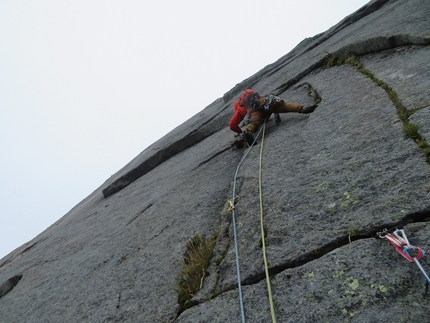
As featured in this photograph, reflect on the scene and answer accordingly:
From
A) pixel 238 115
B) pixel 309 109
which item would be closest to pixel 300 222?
pixel 309 109

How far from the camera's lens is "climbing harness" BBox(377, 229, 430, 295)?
278cm

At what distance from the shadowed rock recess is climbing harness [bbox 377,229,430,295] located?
0.23 ft

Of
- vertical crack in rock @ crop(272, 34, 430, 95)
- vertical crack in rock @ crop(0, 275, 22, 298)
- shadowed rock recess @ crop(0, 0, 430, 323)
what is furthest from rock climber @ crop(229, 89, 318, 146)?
vertical crack in rock @ crop(0, 275, 22, 298)

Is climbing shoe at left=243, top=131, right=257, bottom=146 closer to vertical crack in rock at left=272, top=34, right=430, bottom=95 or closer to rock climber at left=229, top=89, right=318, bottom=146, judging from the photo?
rock climber at left=229, top=89, right=318, bottom=146

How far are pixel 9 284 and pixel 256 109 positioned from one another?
24.8 ft

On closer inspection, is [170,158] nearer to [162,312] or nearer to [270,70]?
[270,70]

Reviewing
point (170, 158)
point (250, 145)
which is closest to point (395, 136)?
point (250, 145)

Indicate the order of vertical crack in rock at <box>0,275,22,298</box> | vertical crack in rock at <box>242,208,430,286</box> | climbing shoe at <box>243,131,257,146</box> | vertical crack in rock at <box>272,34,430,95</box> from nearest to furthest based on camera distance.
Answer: vertical crack in rock at <box>242,208,430,286</box> < vertical crack in rock at <box>272,34,430,95</box> < climbing shoe at <box>243,131,257,146</box> < vertical crack in rock at <box>0,275,22,298</box>

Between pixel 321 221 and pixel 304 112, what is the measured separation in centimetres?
407

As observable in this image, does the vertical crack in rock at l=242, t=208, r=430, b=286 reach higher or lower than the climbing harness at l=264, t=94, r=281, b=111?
lower

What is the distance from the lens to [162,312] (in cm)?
439

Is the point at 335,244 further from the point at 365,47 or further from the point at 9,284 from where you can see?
the point at 9,284

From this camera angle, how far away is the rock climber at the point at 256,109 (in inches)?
308

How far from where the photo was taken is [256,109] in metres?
8.59
